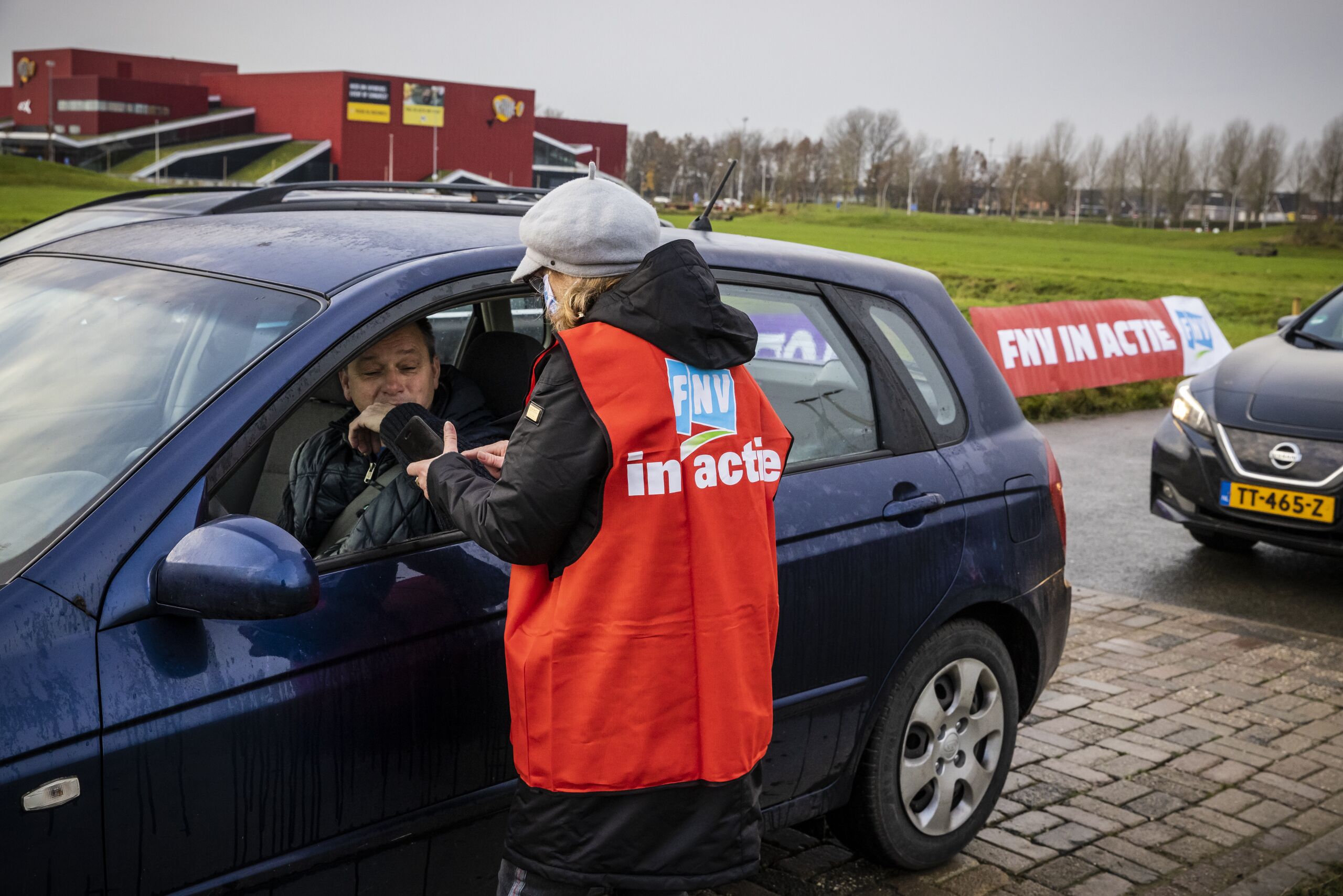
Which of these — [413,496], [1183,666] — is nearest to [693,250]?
[413,496]

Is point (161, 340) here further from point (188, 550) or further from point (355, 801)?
point (355, 801)

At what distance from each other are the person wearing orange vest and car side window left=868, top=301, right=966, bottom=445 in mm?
1313

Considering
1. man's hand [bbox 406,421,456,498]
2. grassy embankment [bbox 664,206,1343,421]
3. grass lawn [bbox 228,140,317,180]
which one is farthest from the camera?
grass lawn [bbox 228,140,317,180]

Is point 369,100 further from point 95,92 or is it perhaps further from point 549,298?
point 549,298

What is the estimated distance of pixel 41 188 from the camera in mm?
44938

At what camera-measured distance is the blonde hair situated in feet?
7.20

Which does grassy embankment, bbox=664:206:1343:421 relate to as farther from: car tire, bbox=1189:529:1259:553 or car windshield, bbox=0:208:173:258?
car tire, bbox=1189:529:1259:553

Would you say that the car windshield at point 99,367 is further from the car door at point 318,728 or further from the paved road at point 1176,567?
the paved road at point 1176,567

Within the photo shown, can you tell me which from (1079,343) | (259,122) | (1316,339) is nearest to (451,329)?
(1316,339)

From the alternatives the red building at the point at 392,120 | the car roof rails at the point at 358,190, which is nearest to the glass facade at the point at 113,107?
the red building at the point at 392,120

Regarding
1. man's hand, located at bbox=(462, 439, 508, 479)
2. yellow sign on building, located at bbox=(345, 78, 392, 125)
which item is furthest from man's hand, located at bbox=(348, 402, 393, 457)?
yellow sign on building, located at bbox=(345, 78, 392, 125)

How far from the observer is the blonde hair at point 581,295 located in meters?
2.19

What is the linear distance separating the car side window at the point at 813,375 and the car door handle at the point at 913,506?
17 centimetres

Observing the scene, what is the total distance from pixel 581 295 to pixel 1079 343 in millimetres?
12239
